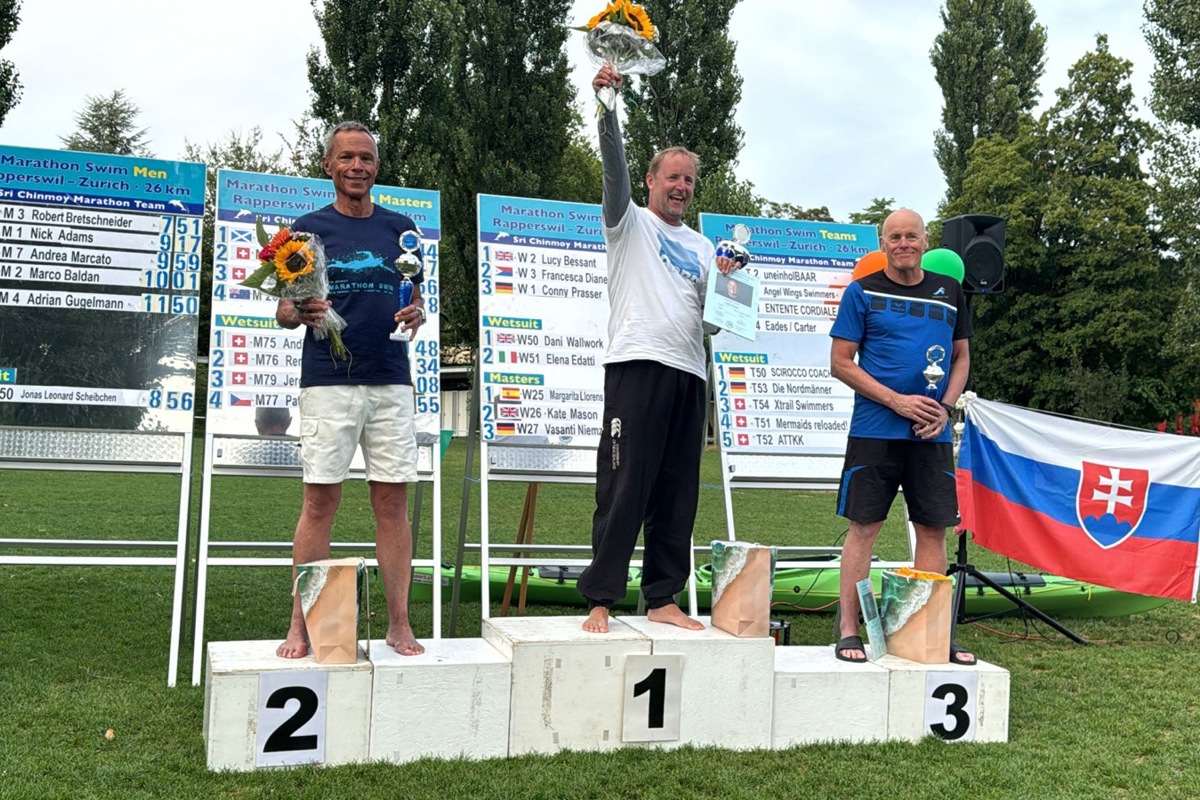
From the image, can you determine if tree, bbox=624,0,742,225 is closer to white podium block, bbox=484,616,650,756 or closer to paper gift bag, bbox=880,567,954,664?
paper gift bag, bbox=880,567,954,664

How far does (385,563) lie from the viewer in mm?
3404

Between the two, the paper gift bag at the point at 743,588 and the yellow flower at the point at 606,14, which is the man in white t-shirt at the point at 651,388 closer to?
the paper gift bag at the point at 743,588

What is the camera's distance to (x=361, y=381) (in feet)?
10.9

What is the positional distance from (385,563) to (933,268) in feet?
11.9

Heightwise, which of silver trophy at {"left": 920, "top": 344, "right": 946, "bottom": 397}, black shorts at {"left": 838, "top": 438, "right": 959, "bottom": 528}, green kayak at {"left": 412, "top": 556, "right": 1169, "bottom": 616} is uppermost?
silver trophy at {"left": 920, "top": 344, "right": 946, "bottom": 397}

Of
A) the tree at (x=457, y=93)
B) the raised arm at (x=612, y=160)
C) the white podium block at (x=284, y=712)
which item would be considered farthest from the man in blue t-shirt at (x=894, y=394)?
the tree at (x=457, y=93)

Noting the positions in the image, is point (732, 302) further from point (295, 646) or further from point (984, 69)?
point (984, 69)

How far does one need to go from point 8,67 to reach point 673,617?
1635 cm

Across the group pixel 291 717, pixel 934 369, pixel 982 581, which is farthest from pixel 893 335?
pixel 291 717

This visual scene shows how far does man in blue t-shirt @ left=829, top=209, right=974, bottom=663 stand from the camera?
153 inches

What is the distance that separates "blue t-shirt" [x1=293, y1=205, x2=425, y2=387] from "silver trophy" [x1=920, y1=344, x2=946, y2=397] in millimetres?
1997

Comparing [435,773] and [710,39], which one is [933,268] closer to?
[435,773]

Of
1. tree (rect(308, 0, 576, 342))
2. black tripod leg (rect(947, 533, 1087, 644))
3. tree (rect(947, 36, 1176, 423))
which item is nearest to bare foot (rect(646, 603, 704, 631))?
black tripod leg (rect(947, 533, 1087, 644))

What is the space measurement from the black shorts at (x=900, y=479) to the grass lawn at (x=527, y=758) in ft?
2.68
